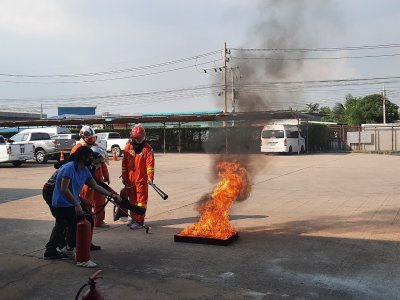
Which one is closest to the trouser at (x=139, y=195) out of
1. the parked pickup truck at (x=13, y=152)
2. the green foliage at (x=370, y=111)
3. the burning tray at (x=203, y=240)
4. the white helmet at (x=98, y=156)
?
the white helmet at (x=98, y=156)

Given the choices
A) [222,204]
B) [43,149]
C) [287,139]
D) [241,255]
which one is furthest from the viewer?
[287,139]

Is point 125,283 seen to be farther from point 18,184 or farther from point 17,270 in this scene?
point 18,184

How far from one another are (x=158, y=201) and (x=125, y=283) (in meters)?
5.94

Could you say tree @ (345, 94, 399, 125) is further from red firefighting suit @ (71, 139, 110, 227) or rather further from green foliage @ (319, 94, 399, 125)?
red firefighting suit @ (71, 139, 110, 227)

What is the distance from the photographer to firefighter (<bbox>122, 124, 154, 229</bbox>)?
7.47 m

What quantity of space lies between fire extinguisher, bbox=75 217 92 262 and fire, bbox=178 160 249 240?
1710 mm

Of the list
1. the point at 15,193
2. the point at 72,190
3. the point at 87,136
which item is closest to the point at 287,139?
the point at 15,193

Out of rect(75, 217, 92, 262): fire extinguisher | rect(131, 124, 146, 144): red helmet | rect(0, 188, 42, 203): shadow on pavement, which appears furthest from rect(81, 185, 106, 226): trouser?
rect(0, 188, 42, 203): shadow on pavement

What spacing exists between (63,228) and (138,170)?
1996 millimetres

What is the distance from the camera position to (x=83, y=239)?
5387mm

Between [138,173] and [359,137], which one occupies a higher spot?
[359,137]

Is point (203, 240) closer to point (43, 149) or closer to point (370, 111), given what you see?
point (43, 149)

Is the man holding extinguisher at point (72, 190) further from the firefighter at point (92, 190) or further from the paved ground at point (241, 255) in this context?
the firefighter at point (92, 190)

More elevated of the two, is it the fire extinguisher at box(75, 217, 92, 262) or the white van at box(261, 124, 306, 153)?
the white van at box(261, 124, 306, 153)
